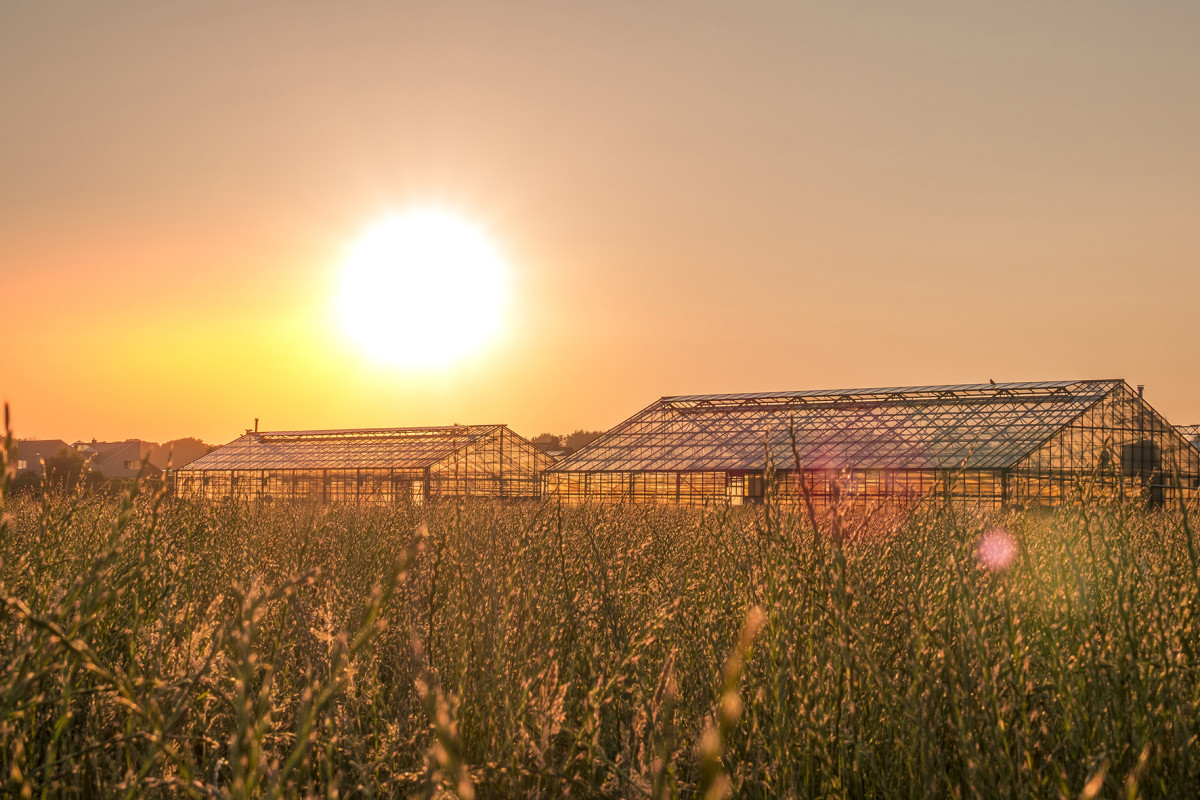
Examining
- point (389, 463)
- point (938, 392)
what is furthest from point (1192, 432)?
point (389, 463)

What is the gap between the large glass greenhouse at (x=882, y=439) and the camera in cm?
2580

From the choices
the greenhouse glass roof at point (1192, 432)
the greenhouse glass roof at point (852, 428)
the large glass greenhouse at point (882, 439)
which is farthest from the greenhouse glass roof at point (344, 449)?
the greenhouse glass roof at point (1192, 432)

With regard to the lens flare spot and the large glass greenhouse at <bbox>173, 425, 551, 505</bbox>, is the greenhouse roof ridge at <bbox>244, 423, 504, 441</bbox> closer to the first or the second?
the large glass greenhouse at <bbox>173, 425, 551, 505</bbox>

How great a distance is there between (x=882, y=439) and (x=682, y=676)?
93.5 ft

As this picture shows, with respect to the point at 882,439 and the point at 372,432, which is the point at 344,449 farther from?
the point at 882,439

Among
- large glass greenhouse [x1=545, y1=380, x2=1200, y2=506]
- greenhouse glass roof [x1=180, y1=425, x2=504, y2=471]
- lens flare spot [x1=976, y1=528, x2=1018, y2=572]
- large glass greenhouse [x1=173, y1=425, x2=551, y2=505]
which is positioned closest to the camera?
lens flare spot [x1=976, y1=528, x2=1018, y2=572]

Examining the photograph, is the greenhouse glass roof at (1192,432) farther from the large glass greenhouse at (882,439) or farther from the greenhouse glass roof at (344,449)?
the greenhouse glass roof at (344,449)

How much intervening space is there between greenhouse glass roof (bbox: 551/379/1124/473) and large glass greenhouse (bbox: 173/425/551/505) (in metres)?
4.25

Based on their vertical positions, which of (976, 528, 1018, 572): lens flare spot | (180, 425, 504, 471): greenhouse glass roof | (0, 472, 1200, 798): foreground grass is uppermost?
(180, 425, 504, 471): greenhouse glass roof

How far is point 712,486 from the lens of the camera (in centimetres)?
3253

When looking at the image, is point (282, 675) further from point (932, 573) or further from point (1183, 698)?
point (1183, 698)

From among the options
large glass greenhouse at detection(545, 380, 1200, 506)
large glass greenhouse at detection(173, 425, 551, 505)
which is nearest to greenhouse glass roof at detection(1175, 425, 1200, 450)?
large glass greenhouse at detection(545, 380, 1200, 506)

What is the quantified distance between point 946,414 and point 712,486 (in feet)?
27.5

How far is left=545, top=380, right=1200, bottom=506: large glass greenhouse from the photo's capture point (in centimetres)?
2580
